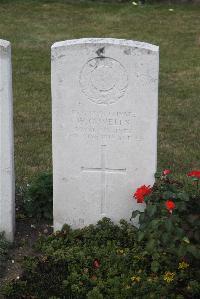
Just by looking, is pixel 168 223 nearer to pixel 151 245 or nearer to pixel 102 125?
pixel 151 245

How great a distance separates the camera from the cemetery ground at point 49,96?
5277 mm

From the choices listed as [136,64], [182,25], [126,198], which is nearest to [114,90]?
[136,64]

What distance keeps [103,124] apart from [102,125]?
0.01m

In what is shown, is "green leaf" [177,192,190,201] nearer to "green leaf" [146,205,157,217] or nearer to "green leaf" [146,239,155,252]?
"green leaf" [146,205,157,217]

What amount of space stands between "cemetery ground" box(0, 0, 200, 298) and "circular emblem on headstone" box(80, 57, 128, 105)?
39.4 inches

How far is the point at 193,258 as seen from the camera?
480 centimetres

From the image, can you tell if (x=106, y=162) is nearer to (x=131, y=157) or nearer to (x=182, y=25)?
(x=131, y=157)

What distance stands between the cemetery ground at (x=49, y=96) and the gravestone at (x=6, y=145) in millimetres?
232

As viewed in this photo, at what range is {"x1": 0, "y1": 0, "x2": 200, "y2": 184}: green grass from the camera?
7766 mm

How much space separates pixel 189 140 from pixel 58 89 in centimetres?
306

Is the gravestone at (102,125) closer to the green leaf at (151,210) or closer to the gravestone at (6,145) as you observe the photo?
the gravestone at (6,145)

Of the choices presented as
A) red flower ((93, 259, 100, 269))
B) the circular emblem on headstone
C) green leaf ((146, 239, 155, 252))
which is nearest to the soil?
red flower ((93, 259, 100, 269))

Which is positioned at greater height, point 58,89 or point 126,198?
point 58,89

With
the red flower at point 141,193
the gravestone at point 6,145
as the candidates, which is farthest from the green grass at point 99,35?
the red flower at point 141,193
